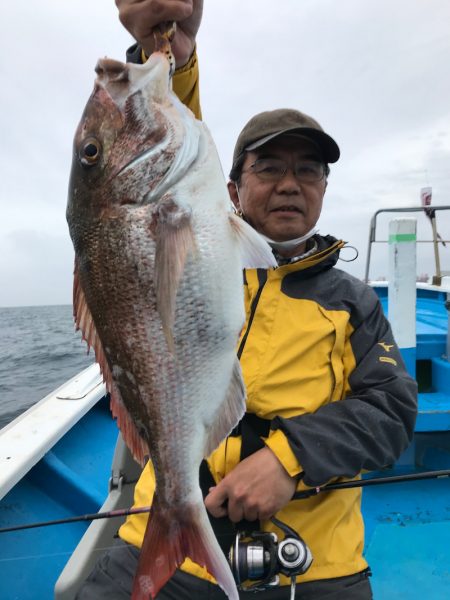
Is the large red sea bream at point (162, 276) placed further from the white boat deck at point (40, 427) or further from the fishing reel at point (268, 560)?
the white boat deck at point (40, 427)

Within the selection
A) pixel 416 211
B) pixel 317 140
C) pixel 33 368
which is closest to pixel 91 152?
pixel 317 140

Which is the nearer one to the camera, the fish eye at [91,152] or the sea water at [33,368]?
the fish eye at [91,152]

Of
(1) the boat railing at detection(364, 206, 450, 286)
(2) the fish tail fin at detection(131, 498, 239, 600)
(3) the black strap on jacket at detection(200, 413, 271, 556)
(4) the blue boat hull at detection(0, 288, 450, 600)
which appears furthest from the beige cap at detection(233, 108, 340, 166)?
(1) the boat railing at detection(364, 206, 450, 286)

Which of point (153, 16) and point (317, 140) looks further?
point (317, 140)

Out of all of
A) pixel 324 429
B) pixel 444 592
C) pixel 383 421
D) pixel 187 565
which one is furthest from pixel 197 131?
pixel 444 592

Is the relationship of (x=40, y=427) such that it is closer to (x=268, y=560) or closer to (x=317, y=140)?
(x=268, y=560)

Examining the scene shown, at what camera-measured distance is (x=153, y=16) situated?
4.43ft

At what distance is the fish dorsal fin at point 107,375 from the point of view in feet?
4.28

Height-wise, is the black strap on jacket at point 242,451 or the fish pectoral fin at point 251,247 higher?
the fish pectoral fin at point 251,247

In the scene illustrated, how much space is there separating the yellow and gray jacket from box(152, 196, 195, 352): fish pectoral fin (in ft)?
1.96

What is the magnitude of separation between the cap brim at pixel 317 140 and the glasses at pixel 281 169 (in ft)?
0.20

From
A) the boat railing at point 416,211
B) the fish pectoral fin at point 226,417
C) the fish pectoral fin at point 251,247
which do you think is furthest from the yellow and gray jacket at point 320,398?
the boat railing at point 416,211

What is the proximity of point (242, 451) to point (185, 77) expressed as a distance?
148 cm

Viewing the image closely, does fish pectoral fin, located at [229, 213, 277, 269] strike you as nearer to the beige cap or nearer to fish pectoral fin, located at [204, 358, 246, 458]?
fish pectoral fin, located at [204, 358, 246, 458]
